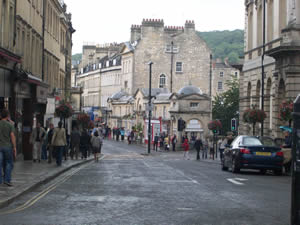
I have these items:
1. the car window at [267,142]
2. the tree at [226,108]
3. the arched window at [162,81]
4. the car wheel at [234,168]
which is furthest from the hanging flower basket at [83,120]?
the arched window at [162,81]

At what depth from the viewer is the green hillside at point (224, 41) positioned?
6540 inches

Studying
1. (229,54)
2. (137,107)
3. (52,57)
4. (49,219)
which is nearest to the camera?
(49,219)

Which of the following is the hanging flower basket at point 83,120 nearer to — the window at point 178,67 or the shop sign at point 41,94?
the shop sign at point 41,94

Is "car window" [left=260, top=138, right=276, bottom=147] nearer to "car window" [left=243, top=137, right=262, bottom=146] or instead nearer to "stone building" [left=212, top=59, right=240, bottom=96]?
"car window" [left=243, top=137, right=262, bottom=146]

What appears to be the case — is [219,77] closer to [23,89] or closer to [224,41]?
[224,41]

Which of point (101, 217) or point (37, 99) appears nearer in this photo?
point (101, 217)

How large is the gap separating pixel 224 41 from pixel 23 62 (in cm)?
14240

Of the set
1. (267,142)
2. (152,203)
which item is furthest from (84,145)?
(152,203)

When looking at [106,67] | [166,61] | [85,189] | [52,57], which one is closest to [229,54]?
[106,67]

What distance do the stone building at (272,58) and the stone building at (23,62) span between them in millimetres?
12835

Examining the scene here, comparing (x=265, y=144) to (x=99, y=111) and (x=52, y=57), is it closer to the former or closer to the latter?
(x=52, y=57)

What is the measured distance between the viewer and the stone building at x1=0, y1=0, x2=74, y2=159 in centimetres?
2723

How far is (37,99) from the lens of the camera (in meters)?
32.1

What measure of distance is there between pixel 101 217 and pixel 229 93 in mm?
96143
